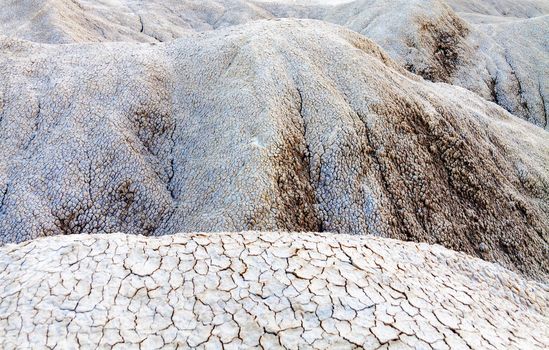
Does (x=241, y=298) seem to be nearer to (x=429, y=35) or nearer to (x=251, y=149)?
(x=251, y=149)

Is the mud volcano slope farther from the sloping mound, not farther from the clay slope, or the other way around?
the clay slope

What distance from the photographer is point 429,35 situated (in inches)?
823

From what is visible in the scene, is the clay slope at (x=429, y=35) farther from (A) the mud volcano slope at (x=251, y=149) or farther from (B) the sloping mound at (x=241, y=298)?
(B) the sloping mound at (x=241, y=298)

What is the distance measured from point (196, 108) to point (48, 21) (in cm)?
1505

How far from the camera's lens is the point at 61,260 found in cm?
478

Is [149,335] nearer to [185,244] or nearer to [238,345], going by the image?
[238,345]

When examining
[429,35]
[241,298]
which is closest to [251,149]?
[241,298]

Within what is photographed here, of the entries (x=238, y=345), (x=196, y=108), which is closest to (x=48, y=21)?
(x=196, y=108)

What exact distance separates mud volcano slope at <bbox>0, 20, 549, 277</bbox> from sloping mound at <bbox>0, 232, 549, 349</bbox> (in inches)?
103

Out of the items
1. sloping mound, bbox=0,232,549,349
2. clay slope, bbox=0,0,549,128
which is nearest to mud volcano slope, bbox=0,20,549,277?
sloping mound, bbox=0,232,549,349

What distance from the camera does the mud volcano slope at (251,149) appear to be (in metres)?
8.12

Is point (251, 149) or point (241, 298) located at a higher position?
point (241, 298)

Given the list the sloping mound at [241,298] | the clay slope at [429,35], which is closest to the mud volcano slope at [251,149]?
the sloping mound at [241,298]

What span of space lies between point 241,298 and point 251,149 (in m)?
4.12
